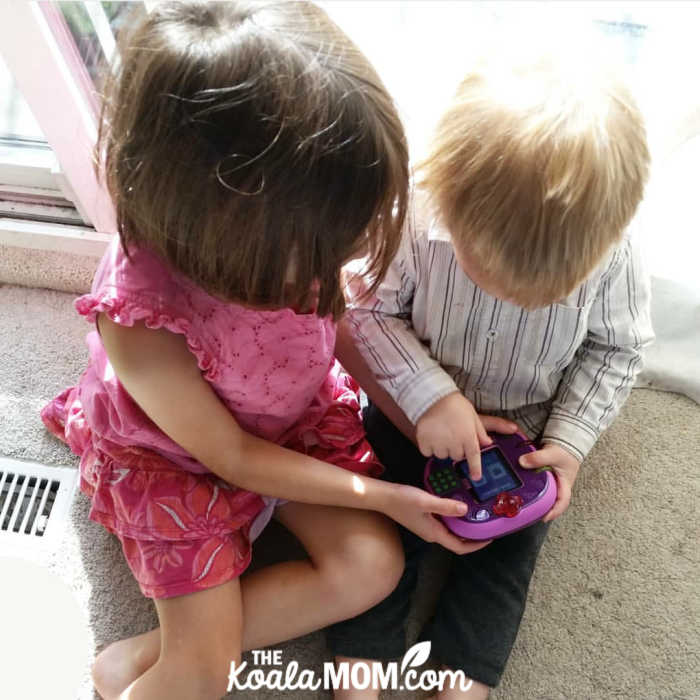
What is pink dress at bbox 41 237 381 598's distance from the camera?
0.67 metres

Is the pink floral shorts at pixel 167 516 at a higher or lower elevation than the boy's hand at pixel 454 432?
lower

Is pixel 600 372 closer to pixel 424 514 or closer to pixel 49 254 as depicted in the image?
pixel 424 514

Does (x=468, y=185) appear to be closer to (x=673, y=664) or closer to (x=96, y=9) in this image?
(x=96, y=9)

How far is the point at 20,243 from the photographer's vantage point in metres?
1.01

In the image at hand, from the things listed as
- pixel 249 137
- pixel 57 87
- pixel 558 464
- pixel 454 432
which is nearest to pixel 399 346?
pixel 454 432

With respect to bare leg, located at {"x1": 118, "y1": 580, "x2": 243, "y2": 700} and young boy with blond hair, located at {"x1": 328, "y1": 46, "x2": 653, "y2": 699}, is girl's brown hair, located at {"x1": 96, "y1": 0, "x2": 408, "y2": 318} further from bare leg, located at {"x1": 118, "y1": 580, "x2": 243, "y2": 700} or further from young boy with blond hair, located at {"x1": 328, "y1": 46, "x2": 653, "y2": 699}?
bare leg, located at {"x1": 118, "y1": 580, "x2": 243, "y2": 700}

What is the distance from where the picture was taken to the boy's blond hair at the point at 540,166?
509 mm

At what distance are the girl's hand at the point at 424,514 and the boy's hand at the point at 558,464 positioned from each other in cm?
8

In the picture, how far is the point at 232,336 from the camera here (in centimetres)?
65

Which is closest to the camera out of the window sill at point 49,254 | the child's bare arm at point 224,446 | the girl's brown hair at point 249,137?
the girl's brown hair at point 249,137

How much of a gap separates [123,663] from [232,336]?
0.37 meters

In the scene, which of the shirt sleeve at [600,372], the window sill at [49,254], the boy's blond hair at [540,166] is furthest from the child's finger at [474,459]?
the window sill at [49,254]

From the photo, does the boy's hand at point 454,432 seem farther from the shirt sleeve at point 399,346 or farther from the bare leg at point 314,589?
the bare leg at point 314,589

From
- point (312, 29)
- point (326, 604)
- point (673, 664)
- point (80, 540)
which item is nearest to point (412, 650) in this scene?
point (326, 604)
